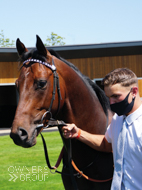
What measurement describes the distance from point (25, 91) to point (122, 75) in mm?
922

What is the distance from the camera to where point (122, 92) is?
2.05 m

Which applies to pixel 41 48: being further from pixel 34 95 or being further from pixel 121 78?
pixel 121 78

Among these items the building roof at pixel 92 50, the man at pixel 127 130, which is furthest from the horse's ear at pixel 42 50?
the building roof at pixel 92 50

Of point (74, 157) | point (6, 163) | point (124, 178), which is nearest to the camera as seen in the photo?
point (124, 178)

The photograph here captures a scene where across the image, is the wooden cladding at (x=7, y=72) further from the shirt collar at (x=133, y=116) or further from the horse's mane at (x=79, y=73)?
the shirt collar at (x=133, y=116)

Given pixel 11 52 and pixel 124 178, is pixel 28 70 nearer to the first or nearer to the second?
pixel 124 178

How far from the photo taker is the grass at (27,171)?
573 cm

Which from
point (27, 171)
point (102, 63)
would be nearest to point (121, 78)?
point (27, 171)

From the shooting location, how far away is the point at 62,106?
2770 mm

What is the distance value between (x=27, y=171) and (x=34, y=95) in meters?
4.68

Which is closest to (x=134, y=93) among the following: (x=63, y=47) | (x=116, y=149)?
(x=116, y=149)

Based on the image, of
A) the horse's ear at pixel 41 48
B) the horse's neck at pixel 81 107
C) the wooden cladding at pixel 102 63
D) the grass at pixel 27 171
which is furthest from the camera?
the wooden cladding at pixel 102 63

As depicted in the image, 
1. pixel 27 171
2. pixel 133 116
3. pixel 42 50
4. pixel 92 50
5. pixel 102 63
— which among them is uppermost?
pixel 42 50

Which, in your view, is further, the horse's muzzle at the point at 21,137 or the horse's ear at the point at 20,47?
the horse's ear at the point at 20,47
